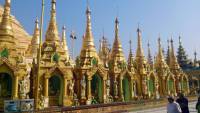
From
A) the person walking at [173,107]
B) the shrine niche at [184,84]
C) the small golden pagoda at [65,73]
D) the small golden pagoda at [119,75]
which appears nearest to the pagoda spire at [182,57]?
the shrine niche at [184,84]

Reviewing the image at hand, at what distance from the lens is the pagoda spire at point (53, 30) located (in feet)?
97.1

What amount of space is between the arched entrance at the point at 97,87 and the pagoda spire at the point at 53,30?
5671 millimetres

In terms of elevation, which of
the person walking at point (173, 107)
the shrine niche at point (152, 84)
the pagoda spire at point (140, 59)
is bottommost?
the person walking at point (173, 107)

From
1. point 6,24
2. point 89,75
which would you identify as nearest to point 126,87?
point 89,75

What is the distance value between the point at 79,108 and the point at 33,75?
30.5ft

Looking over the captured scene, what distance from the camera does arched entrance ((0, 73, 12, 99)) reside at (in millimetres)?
24703

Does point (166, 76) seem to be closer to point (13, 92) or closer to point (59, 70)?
point (59, 70)

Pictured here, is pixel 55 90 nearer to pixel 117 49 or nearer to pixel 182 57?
pixel 117 49

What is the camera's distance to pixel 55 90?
27.8 metres

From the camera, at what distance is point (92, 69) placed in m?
29.9

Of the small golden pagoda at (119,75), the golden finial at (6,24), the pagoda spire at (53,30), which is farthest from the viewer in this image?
the small golden pagoda at (119,75)

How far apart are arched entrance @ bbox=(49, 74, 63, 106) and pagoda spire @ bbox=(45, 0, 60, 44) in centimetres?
392

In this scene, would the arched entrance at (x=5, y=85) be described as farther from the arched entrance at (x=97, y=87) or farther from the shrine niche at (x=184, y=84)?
the shrine niche at (x=184, y=84)

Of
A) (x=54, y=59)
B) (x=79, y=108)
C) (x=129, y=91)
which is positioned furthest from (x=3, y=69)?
(x=129, y=91)
